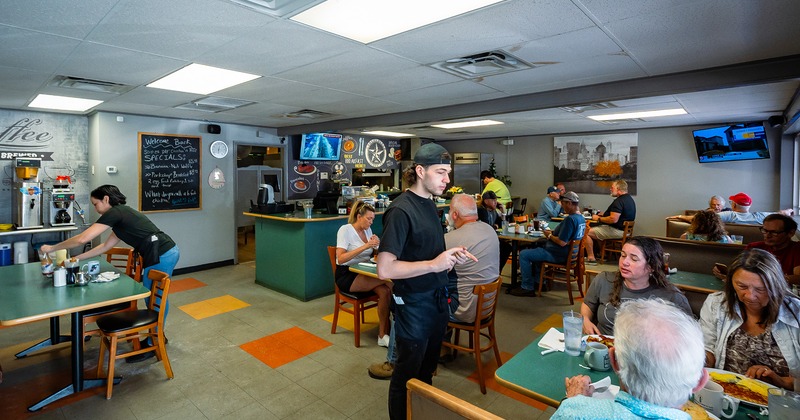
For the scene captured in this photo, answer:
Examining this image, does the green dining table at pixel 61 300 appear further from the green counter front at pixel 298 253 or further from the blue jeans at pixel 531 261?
the blue jeans at pixel 531 261

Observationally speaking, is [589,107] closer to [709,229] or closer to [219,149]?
[709,229]

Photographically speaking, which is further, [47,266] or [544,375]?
[47,266]

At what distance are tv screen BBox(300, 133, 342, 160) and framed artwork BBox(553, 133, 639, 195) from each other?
502 cm

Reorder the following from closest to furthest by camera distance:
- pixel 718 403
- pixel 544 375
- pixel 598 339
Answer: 1. pixel 718 403
2. pixel 544 375
3. pixel 598 339

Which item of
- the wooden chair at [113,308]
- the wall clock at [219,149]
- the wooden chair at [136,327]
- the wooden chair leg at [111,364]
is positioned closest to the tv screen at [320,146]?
the wall clock at [219,149]

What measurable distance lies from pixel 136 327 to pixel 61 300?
525 mm

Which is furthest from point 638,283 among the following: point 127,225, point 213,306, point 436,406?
point 213,306

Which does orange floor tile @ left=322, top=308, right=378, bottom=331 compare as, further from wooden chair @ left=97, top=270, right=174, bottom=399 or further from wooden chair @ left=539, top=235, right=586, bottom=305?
wooden chair @ left=539, top=235, right=586, bottom=305

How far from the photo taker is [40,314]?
7.93ft

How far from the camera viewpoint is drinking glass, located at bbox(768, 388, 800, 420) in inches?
49.3

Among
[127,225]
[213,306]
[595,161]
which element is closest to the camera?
[127,225]

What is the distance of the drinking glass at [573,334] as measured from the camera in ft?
6.06

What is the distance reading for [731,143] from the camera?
288 inches

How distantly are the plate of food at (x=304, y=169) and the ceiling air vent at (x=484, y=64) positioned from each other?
5260 millimetres
